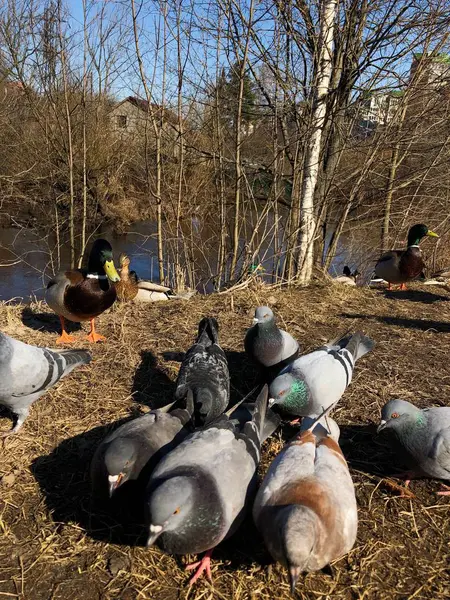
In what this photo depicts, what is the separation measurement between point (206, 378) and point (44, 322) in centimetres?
250

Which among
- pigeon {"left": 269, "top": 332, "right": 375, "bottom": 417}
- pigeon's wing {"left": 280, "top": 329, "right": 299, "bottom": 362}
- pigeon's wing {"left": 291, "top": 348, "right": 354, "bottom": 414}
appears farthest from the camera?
pigeon's wing {"left": 280, "top": 329, "right": 299, "bottom": 362}

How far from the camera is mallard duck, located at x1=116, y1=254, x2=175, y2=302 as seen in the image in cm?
589

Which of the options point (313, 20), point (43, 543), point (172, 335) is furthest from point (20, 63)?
point (43, 543)

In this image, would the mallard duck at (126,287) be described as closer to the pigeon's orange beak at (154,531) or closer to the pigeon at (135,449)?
the pigeon at (135,449)

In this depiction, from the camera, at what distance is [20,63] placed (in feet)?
27.9

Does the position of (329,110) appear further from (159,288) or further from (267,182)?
(159,288)

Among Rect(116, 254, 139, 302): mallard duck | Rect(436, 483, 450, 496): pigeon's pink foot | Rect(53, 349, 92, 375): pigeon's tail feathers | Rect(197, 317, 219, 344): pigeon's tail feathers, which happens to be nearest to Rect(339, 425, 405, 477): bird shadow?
Rect(436, 483, 450, 496): pigeon's pink foot

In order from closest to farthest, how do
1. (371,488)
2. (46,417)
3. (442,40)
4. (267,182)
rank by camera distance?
(371,488) → (46,417) → (442,40) → (267,182)

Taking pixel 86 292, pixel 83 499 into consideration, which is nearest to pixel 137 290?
pixel 86 292

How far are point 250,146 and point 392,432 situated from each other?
488 cm

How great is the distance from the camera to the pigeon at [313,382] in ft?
8.77

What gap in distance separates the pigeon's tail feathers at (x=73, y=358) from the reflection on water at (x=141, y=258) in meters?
3.18

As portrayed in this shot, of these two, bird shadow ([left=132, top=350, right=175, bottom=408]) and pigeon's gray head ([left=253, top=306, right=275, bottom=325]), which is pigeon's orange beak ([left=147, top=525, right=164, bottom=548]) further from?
pigeon's gray head ([left=253, top=306, right=275, bottom=325])

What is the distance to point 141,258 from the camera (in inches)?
524
